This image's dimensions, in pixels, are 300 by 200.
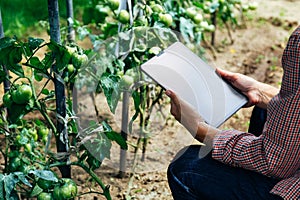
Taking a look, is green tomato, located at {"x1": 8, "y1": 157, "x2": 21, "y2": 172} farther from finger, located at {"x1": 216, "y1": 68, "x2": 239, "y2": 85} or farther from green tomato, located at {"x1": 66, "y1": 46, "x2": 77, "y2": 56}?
finger, located at {"x1": 216, "y1": 68, "x2": 239, "y2": 85}

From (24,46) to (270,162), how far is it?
2.69ft

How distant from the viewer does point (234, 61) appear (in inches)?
139

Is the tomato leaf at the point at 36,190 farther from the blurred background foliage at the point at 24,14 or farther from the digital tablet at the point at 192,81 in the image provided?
the blurred background foliage at the point at 24,14

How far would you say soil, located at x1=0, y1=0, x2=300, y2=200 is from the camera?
2346 millimetres

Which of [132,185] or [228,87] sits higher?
[228,87]

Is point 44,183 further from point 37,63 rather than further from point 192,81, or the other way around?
point 192,81

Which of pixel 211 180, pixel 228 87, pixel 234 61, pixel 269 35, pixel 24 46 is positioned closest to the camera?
pixel 24 46

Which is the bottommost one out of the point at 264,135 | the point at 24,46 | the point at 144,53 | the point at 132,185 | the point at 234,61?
the point at 132,185

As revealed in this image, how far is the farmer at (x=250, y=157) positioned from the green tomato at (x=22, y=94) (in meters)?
0.49

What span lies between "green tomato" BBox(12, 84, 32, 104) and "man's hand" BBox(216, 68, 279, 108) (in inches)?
32.3

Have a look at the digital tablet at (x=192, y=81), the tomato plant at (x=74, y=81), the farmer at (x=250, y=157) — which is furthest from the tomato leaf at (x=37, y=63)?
the farmer at (x=250, y=157)

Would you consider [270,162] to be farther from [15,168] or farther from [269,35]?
[269,35]

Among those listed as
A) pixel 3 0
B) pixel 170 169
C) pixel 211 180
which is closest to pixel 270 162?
pixel 211 180

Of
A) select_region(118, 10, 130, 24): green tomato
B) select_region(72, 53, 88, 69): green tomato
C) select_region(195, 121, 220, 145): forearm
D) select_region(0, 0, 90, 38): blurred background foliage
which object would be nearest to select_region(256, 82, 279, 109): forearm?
select_region(195, 121, 220, 145): forearm
